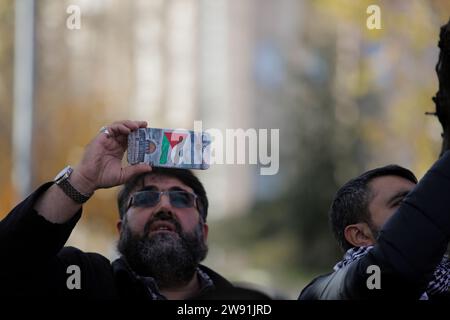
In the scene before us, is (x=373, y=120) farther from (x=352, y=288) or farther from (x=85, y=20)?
(x=352, y=288)

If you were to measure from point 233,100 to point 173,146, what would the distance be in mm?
16213

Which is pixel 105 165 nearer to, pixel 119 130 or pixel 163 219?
pixel 119 130

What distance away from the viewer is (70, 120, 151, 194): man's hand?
289 cm

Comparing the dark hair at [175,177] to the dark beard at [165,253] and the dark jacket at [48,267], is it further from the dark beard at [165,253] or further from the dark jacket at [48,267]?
the dark jacket at [48,267]

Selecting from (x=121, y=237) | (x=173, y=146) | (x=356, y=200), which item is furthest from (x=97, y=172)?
(x=356, y=200)

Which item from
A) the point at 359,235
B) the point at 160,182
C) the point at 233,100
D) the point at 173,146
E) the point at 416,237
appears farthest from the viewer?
the point at 233,100

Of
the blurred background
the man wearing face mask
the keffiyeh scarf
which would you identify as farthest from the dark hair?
the blurred background

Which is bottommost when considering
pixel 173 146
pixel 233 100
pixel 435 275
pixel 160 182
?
pixel 233 100

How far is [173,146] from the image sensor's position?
2.85m

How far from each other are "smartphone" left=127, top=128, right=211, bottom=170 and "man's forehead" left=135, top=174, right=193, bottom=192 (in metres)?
0.30

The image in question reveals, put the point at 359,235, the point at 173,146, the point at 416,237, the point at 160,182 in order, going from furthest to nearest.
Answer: the point at 160,182, the point at 359,235, the point at 173,146, the point at 416,237

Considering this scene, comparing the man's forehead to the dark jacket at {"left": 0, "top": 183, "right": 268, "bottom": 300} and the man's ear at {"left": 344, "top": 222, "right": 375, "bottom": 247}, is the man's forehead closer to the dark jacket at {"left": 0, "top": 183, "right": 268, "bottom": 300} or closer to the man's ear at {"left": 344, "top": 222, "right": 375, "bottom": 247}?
the dark jacket at {"left": 0, "top": 183, "right": 268, "bottom": 300}

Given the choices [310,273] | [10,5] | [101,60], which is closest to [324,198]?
[310,273]

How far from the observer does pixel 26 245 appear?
112 inches
